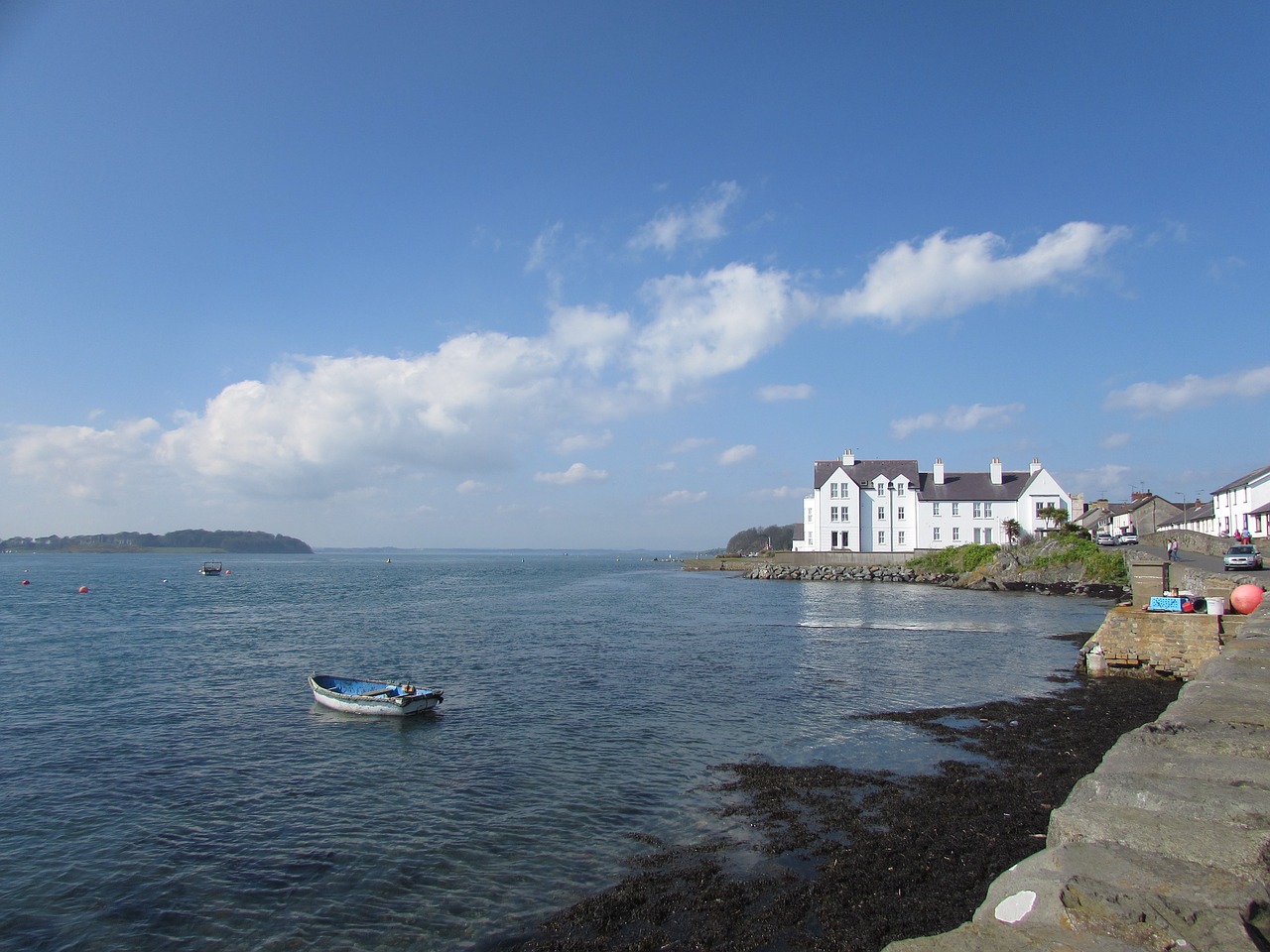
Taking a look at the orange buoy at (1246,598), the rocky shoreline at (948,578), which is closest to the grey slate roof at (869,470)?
the rocky shoreline at (948,578)

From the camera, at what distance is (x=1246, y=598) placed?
23.3 metres

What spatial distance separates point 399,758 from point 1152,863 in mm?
15643

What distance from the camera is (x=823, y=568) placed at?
86.9m

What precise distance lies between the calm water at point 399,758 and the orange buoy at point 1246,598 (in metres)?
6.03

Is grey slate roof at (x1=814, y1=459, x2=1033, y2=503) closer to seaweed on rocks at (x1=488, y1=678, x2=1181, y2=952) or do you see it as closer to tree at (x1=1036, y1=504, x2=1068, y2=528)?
tree at (x1=1036, y1=504, x2=1068, y2=528)

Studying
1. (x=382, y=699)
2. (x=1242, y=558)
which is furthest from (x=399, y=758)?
(x=1242, y=558)

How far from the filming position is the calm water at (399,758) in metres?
10.6

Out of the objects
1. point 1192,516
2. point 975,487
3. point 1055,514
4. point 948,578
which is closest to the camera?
point 1055,514

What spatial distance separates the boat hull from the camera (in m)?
21.0

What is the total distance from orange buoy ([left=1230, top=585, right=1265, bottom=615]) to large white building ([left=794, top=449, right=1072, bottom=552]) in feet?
207

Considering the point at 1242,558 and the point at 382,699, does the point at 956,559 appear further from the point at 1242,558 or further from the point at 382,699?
the point at 382,699

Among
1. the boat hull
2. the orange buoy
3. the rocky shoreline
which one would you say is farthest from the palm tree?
the boat hull

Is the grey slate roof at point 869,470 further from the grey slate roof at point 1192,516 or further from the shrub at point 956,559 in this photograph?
the grey slate roof at point 1192,516

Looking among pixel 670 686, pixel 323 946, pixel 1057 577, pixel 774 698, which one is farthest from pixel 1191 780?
pixel 1057 577
